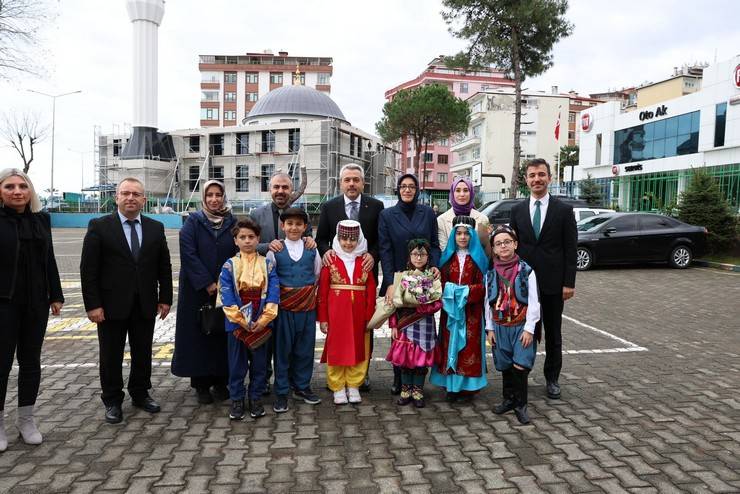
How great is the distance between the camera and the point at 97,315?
3994mm

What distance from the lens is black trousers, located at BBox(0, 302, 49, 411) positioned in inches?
141

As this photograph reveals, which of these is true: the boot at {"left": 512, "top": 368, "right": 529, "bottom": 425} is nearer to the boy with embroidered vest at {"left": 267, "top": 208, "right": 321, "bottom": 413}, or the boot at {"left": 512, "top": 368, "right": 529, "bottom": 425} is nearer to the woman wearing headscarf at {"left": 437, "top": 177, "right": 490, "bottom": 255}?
the woman wearing headscarf at {"left": 437, "top": 177, "right": 490, "bottom": 255}

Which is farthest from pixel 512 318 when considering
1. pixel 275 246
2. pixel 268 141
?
pixel 268 141

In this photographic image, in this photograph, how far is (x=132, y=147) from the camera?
171 feet

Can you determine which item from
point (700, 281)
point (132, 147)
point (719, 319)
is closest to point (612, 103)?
point (700, 281)

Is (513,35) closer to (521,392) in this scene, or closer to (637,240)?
(637,240)

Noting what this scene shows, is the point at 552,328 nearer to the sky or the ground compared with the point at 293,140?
nearer to the ground

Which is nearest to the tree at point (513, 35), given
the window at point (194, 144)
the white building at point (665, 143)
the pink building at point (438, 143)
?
the white building at point (665, 143)

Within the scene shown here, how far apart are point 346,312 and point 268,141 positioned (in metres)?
49.8

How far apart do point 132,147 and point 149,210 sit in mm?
9363

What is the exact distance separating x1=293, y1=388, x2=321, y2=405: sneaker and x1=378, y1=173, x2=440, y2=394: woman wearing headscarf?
0.79 m

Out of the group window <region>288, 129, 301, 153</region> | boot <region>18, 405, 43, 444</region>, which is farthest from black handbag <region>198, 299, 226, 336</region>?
window <region>288, 129, 301, 153</region>

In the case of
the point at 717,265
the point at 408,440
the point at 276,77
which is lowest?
the point at 408,440

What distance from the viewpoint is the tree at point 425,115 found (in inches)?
1868
